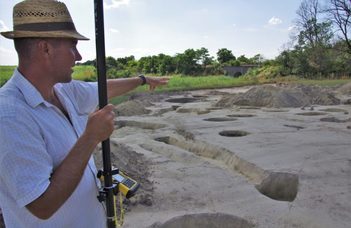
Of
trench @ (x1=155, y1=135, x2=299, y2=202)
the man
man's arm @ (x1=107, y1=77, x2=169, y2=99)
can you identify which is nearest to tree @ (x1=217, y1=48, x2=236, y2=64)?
trench @ (x1=155, y1=135, x2=299, y2=202)

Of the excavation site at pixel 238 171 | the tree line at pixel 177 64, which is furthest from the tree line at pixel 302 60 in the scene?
the excavation site at pixel 238 171

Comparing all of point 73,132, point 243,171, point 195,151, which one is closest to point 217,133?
point 195,151

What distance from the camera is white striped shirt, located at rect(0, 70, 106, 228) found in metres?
1.40

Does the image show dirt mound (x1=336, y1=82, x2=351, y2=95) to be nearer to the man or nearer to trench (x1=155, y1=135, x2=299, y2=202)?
trench (x1=155, y1=135, x2=299, y2=202)

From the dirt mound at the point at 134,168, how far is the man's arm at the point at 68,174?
3.42m

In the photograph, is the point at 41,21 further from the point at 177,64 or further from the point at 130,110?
the point at 177,64

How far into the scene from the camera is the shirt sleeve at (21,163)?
1.39 m

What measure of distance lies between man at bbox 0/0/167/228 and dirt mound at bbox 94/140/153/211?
10.3 ft

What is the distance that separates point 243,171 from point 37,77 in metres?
5.48

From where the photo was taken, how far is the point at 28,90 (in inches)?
62.0

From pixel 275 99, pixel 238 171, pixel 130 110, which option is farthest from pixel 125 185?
pixel 275 99

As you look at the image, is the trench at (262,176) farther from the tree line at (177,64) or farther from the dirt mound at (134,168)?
the tree line at (177,64)

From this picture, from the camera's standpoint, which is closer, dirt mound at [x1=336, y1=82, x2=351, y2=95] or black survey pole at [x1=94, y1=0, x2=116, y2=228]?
black survey pole at [x1=94, y1=0, x2=116, y2=228]

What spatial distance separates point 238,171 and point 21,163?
569 centimetres
